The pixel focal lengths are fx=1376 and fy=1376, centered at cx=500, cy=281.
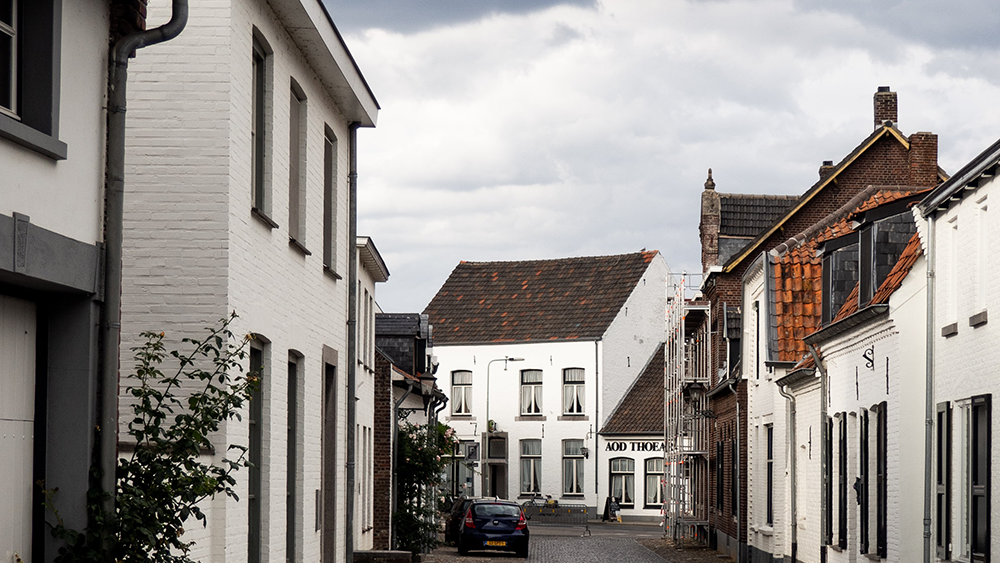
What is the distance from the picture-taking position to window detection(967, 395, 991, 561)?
1345cm

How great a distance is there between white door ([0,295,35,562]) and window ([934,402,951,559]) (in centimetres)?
1033

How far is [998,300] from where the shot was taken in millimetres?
13016

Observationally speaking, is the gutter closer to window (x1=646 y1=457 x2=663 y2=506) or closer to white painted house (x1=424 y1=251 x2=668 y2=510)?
window (x1=646 y1=457 x2=663 y2=506)

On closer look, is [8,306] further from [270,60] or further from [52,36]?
[270,60]

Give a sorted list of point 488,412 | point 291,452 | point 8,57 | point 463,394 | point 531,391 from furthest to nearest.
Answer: point 463,394
point 488,412
point 531,391
point 291,452
point 8,57

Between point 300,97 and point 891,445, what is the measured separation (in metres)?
8.48

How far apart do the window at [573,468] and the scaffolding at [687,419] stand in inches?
459

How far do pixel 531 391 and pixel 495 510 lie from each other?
27553mm

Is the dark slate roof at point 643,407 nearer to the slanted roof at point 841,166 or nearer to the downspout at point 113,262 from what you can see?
the slanted roof at point 841,166

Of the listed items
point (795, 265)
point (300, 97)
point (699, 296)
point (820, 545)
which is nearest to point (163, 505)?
point (300, 97)

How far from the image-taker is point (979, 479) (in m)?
13.8

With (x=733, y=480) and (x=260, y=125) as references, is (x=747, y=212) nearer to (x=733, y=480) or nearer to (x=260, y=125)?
(x=733, y=480)

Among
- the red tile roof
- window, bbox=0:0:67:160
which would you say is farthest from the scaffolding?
window, bbox=0:0:67:160

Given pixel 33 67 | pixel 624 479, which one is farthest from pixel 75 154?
pixel 624 479
